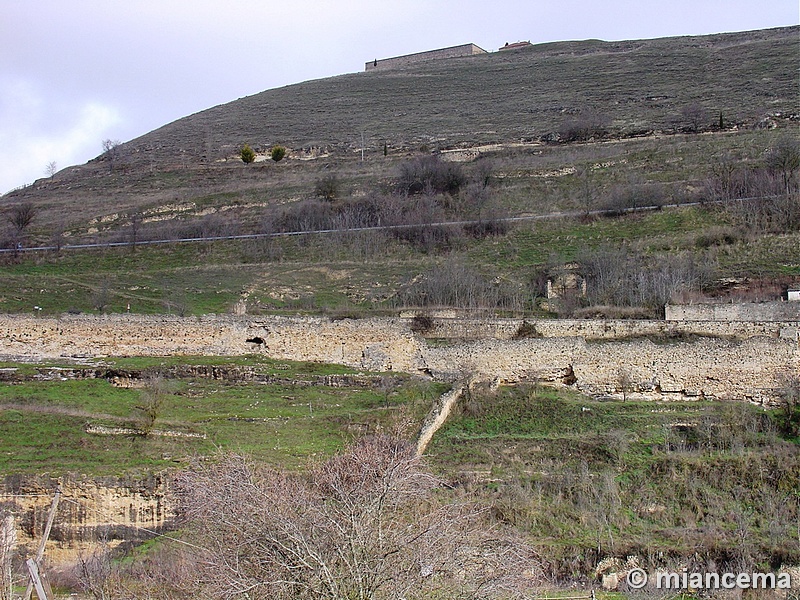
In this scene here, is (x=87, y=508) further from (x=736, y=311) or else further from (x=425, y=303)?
(x=736, y=311)

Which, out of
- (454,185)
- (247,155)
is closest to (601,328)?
(454,185)

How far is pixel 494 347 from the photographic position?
24.2m

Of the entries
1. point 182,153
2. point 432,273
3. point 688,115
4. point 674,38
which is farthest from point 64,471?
point 674,38

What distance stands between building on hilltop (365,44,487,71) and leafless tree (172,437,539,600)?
357ft

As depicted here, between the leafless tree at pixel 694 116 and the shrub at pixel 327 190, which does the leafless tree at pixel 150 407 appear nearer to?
the shrub at pixel 327 190

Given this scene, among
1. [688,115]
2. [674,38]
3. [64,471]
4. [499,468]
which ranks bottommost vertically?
[499,468]

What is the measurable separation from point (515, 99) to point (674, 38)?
88.6 feet

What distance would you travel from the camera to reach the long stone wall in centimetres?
2303

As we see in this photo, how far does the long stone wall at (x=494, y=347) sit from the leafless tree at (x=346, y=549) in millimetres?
14683

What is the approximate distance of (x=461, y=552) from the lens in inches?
327

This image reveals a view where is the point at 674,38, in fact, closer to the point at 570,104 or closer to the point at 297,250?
the point at 570,104

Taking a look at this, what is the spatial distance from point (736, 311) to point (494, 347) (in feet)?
27.2

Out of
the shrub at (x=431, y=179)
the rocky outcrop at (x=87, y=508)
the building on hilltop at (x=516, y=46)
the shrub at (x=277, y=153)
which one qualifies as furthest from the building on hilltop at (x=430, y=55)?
the rocky outcrop at (x=87, y=508)

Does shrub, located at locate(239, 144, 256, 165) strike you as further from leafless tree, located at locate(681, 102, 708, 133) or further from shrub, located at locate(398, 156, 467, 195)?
leafless tree, located at locate(681, 102, 708, 133)
